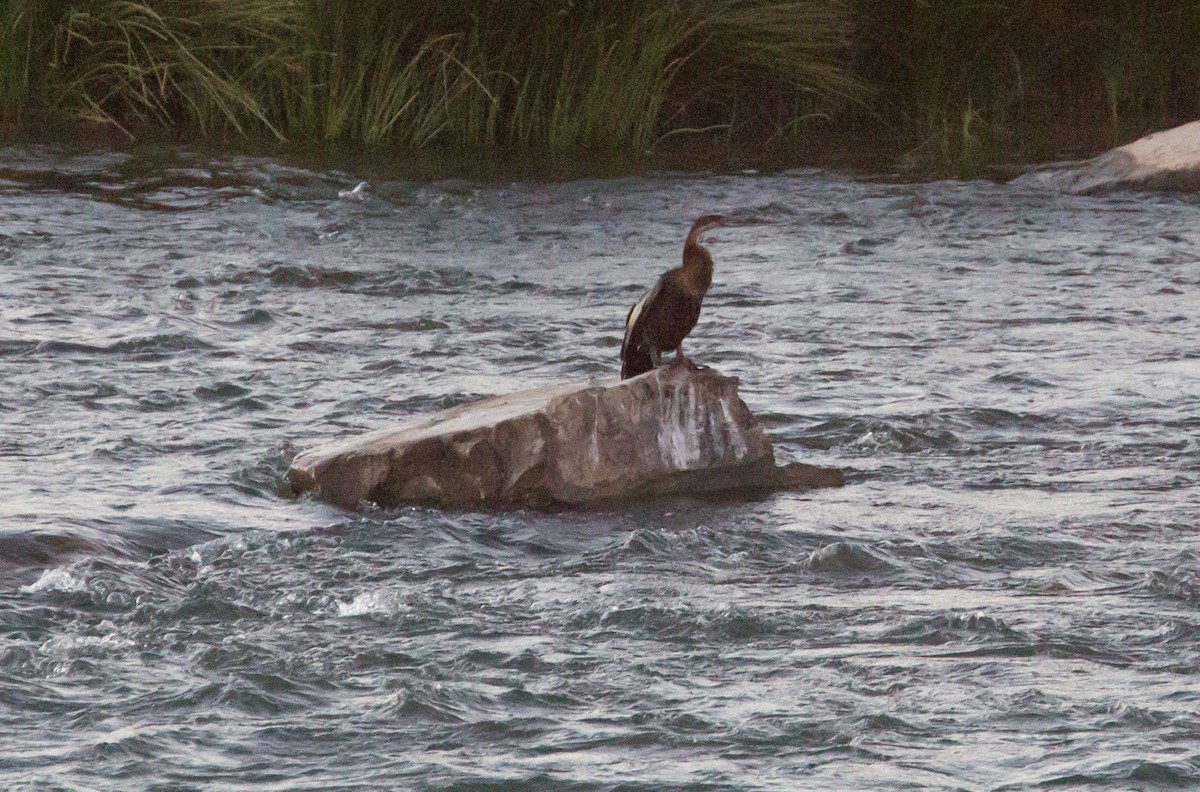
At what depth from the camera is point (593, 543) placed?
4523 mm

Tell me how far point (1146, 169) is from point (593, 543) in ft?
23.0

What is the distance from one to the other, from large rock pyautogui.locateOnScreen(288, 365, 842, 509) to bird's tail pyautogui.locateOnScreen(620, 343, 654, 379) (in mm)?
284

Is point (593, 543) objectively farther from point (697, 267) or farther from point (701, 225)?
point (701, 225)

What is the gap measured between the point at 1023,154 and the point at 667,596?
8901 millimetres

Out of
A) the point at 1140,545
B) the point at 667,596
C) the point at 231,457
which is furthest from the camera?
the point at 231,457

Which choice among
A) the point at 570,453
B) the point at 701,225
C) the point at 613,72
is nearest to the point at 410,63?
the point at 613,72

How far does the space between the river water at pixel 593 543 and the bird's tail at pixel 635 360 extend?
0.49m

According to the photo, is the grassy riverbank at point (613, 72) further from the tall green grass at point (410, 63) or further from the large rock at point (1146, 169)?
the large rock at point (1146, 169)

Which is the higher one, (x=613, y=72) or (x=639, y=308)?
(x=613, y=72)

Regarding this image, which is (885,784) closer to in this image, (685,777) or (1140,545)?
(685,777)

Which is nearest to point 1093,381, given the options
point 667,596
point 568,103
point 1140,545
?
point 1140,545

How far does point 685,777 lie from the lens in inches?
121

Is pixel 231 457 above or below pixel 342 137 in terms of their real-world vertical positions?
below

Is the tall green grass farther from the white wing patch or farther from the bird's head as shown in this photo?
the white wing patch
